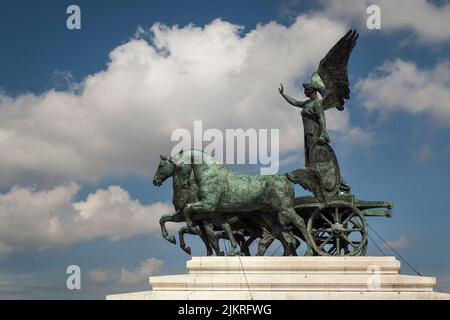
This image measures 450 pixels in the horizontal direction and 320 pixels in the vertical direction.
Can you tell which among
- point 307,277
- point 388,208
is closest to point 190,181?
point 307,277

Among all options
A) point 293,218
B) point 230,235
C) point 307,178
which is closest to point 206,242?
point 230,235

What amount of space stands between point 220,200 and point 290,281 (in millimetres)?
2828

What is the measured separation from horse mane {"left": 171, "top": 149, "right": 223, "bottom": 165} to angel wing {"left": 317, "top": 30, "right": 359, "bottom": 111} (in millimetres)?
4512

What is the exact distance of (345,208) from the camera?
18875 millimetres

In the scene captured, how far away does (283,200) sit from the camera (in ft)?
57.8

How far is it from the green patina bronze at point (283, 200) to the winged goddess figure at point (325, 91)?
0.03 meters

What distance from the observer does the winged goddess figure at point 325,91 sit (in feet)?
64.7

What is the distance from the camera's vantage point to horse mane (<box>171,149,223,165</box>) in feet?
58.9

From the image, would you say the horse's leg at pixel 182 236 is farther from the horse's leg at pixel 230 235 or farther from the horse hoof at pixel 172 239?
the horse's leg at pixel 230 235

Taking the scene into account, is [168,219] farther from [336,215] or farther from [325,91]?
[325,91]

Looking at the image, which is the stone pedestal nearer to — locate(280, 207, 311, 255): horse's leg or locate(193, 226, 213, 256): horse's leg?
locate(280, 207, 311, 255): horse's leg

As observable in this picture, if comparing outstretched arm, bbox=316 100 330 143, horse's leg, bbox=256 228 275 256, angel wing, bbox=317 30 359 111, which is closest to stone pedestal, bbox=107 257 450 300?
horse's leg, bbox=256 228 275 256
